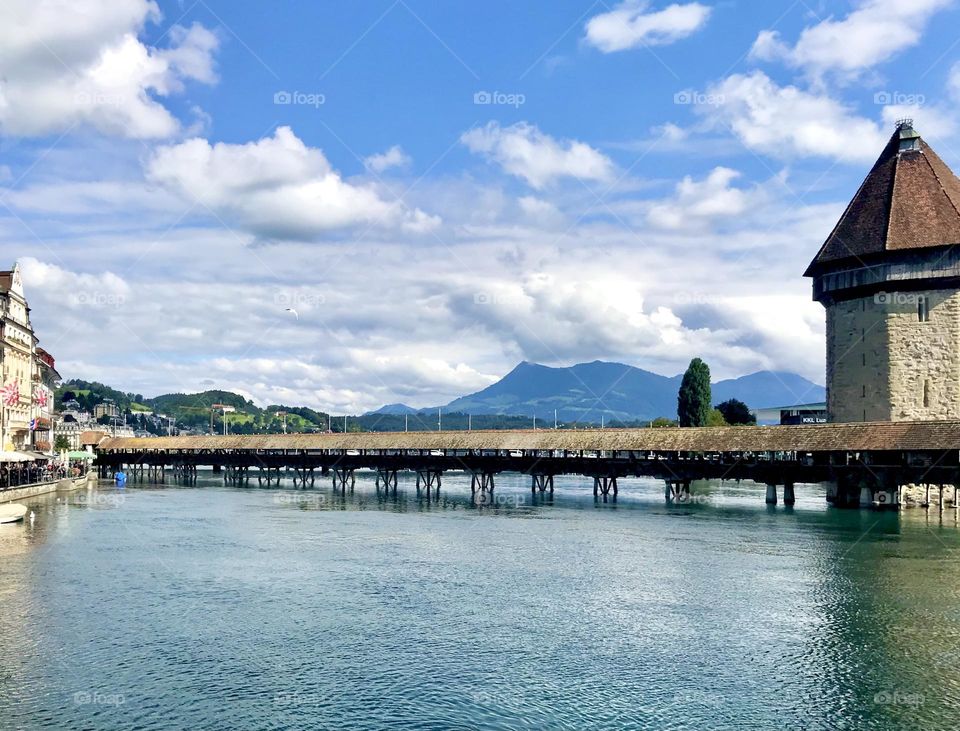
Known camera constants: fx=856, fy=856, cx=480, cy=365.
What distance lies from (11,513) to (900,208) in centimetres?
4903

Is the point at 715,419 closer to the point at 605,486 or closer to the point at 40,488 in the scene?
the point at 605,486

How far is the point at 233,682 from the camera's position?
1520 cm

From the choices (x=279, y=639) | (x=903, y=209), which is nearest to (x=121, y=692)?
(x=279, y=639)

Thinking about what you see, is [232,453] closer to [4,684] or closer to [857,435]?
[857,435]

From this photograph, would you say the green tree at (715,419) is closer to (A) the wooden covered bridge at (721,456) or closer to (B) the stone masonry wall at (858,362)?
(A) the wooden covered bridge at (721,456)

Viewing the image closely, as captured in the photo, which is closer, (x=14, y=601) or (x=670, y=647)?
(x=670, y=647)

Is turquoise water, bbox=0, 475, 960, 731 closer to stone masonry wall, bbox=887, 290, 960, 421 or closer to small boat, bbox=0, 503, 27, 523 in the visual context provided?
small boat, bbox=0, 503, 27, 523

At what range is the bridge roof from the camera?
137 feet

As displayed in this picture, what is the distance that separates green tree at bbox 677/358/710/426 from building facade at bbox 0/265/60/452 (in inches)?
2304

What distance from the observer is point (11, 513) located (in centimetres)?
3622

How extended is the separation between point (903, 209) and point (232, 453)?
56.6m

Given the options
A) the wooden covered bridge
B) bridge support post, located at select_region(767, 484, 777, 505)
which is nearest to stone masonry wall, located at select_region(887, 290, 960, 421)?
the wooden covered bridge

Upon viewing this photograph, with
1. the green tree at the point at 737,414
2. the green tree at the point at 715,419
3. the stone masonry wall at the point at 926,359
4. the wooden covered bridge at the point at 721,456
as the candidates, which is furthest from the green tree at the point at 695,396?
the stone masonry wall at the point at 926,359

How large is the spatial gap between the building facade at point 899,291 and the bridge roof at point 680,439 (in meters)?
→ 6.58
